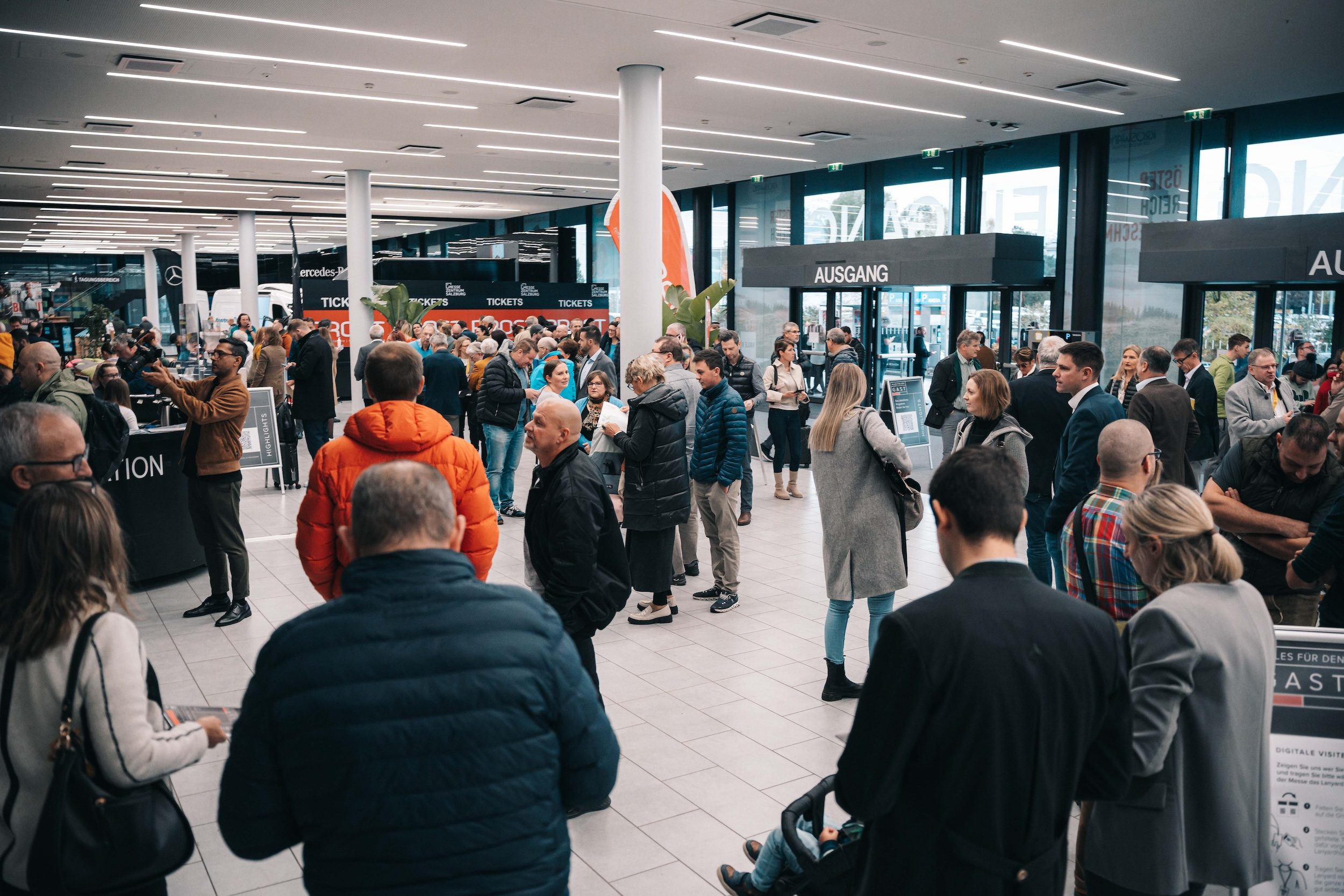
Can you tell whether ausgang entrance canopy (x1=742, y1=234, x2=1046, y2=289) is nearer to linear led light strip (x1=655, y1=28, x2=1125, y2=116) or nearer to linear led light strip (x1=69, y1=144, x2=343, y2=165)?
linear led light strip (x1=655, y1=28, x2=1125, y2=116)

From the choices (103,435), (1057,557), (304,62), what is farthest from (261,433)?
(1057,557)

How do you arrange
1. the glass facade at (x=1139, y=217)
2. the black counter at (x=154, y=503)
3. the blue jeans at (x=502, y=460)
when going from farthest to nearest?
1. the glass facade at (x=1139, y=217)
2. the blue jeans at (x=502, y=460)
3. the black counter at (x=154, y=503)

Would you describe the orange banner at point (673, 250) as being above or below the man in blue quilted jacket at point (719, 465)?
above

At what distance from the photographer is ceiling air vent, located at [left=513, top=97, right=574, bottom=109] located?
37.9 ft

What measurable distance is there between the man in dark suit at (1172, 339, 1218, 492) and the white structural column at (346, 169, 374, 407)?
40.3ft

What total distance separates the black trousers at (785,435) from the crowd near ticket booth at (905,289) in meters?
4.43

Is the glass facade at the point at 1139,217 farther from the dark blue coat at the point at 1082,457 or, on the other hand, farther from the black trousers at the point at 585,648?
the black trousers at the point at 585,648

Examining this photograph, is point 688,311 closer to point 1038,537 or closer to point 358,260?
point 1038,537

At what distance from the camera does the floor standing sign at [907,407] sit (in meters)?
10.5

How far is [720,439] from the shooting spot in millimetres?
6441

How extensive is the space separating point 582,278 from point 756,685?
22980mm

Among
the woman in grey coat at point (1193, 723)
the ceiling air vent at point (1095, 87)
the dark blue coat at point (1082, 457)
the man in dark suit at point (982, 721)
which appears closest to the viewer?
the man in dark suit at point (982, 721)

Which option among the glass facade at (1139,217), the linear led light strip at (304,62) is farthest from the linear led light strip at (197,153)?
the glass facade at (1139,217)

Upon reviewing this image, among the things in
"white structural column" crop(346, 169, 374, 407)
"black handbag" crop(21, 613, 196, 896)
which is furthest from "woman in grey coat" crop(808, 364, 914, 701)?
"white structural column" crop(346, 169, 374, 407)
